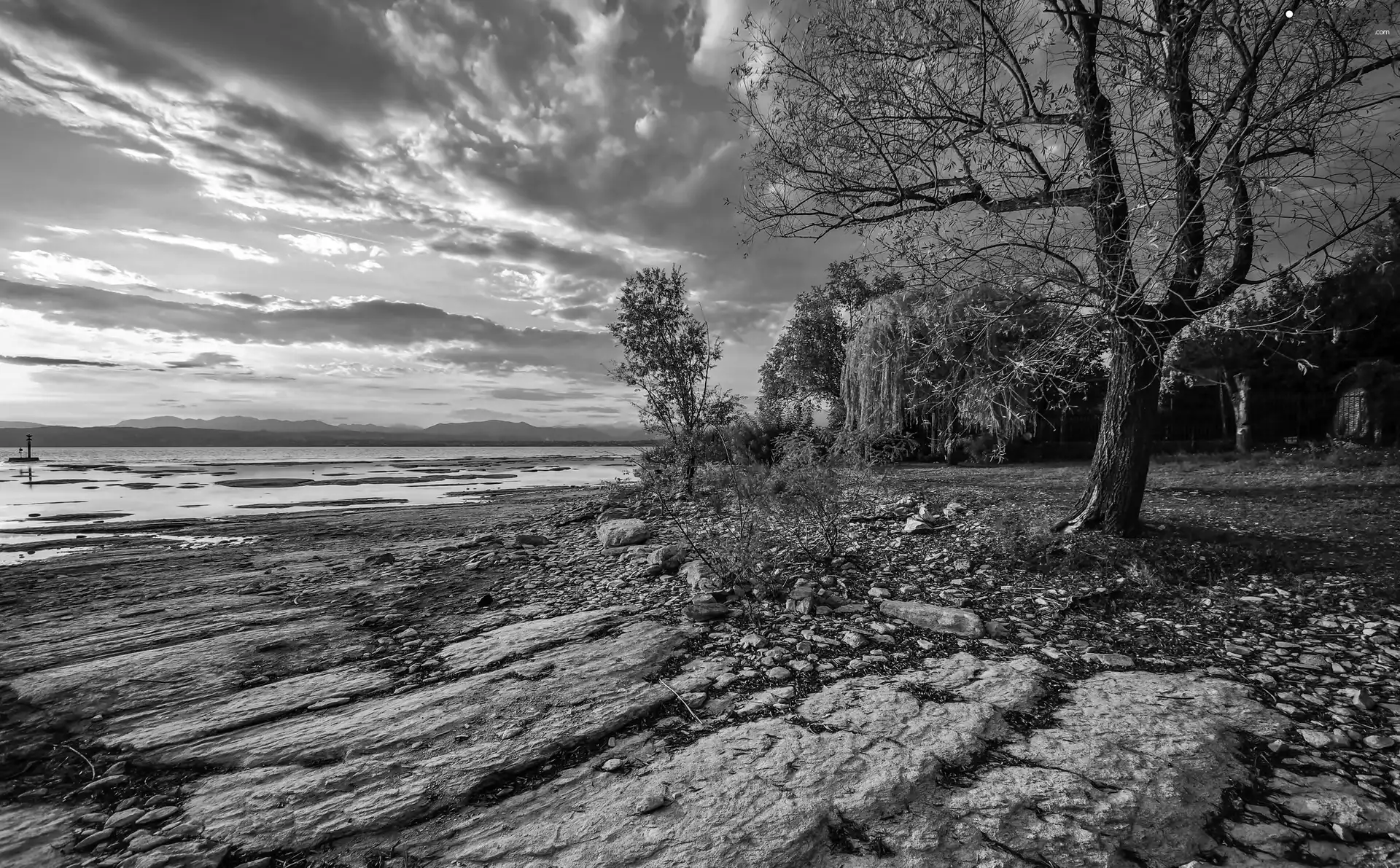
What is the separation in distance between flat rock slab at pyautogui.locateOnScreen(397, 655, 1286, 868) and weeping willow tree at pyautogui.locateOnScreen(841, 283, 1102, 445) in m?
3.56

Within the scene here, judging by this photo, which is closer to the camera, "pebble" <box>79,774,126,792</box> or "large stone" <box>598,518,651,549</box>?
"pebble" <box>79,774,126,792</box>

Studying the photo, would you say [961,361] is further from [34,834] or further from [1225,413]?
[1225,413]

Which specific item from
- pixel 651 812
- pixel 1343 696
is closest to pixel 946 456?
pixel 1343 696

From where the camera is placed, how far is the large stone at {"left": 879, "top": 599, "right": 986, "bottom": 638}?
4754 mm

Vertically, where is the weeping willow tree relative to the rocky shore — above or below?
above

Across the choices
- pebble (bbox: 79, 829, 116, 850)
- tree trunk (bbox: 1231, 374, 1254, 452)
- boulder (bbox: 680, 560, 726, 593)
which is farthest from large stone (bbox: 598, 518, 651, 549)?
tree trunk (bbox: 1231, 374, 1254, 452)

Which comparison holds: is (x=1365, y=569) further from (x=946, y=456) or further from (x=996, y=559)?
(x=946, y=456)

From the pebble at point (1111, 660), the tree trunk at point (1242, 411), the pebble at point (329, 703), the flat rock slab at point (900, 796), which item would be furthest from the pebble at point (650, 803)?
the tree trunk at point (1242, 411)

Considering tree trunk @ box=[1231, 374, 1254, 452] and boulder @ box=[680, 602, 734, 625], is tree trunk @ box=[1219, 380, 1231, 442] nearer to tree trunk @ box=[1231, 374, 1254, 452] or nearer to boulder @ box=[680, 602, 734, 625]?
tree trunk @ box=[1231, 374, 1254, 452]

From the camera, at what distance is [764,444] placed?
61.5 ft

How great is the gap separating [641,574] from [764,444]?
12.2 m

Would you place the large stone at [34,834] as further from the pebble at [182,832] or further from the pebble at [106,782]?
the pebble at [182,832]

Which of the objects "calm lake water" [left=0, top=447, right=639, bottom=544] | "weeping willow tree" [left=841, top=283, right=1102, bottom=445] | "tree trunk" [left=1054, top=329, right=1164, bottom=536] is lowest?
"calm lake water" [left=0, top=447, right=639, bottom=544]

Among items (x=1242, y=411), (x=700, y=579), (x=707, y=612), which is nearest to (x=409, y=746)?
(x=707, y=612)
